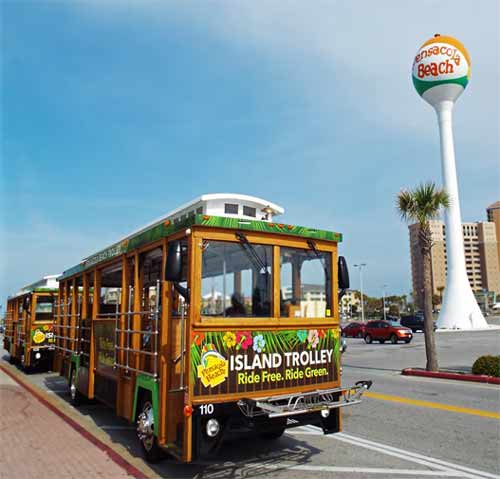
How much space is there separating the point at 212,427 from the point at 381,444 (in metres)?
2.97

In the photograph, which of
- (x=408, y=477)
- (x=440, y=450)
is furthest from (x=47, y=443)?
(x=440, y=450)

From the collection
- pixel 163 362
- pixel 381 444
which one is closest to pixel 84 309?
pixel 163 362

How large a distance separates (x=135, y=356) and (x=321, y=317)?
253 centimetres

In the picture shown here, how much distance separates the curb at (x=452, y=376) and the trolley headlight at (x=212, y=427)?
Result: 991 cm

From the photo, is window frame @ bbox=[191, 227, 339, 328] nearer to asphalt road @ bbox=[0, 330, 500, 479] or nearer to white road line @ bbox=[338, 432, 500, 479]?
asphalt road @ bbox=[0, 330, 500, 479]

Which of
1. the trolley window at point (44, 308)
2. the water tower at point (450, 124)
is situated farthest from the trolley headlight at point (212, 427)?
the water tower at point (450, 124)

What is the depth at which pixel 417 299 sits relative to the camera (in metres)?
114

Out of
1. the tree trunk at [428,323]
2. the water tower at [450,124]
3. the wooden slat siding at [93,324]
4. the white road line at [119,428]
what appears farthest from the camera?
the water tower at [450,124]

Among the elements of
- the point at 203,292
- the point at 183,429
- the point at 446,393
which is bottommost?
the point at 446,393

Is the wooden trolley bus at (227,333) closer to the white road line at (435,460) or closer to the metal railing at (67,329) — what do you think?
the white road line at (435,460)

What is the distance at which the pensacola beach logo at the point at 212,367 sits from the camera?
503 cm

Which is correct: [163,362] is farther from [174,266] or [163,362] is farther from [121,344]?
[121,344]

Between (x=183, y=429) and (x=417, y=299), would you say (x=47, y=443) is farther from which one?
(x=417, y=299)

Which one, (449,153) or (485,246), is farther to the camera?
(485,246)
